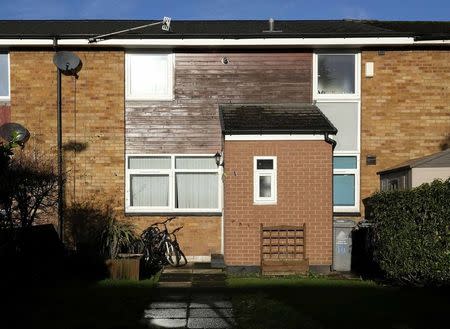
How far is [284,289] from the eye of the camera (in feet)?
36.7

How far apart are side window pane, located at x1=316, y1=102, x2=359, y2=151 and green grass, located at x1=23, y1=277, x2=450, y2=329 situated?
479 centimetres

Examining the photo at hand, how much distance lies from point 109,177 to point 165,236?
2305 millimetres

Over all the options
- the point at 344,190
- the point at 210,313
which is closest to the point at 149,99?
the point at 344,190

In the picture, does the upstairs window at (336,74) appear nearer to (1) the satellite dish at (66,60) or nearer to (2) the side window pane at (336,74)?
(2) the side window pane at (336,74)

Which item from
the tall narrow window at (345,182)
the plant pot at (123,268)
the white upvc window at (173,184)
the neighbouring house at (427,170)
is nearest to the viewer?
the plant pot at (123,268)

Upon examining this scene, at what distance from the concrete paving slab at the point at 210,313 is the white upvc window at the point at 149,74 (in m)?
7.93

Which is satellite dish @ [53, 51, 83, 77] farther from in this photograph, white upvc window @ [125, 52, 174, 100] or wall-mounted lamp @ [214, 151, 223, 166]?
wall-mounted lamp @ [214, 151, 223, 166]

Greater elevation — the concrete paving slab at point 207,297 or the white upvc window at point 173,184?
the white upvc window at point 173,184

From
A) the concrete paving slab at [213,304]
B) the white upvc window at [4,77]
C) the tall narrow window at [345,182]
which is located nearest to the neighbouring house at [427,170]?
the tall narrow window at [345,182]

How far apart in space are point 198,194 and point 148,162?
4.85 feet

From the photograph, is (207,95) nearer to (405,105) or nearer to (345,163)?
(345,163)

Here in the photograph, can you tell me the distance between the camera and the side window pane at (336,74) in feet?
A: 53.5

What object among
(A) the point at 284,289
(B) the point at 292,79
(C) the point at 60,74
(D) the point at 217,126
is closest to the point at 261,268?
(A) the point at 284,289

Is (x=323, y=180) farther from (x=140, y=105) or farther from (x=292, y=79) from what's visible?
(x=140, y=105)
